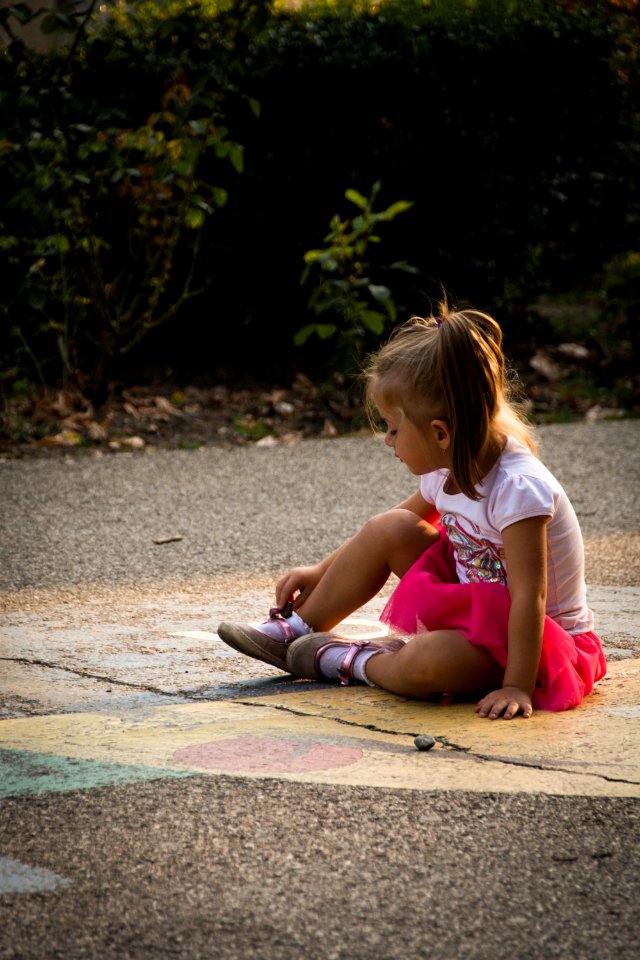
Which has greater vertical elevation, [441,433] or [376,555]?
[441,433]

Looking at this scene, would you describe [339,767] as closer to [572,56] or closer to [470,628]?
[470,628]

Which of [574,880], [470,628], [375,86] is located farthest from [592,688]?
[375,86]

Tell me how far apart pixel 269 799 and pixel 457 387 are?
95 cm

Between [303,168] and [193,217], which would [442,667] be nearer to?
[193,217]

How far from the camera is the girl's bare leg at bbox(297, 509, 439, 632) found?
291 centimetres

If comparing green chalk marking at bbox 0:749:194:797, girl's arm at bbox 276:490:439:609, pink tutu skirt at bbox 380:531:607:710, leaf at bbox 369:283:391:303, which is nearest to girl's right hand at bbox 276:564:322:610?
girl's arm at bbox 276:490:439:609

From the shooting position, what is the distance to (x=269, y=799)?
2.15 meters

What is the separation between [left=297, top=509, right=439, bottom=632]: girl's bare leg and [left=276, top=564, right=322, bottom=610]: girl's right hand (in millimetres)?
86

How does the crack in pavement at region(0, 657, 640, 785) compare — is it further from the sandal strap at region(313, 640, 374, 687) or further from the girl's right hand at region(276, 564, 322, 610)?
the girl's right hand at region(276, 564, 322, 610)

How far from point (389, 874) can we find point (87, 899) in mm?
424

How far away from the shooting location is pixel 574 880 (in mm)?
1848

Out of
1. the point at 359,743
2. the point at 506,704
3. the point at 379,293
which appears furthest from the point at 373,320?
the point at 359,743

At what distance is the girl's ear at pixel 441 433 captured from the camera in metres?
2.69

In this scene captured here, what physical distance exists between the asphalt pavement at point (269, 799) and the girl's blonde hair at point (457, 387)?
1.76 ft
